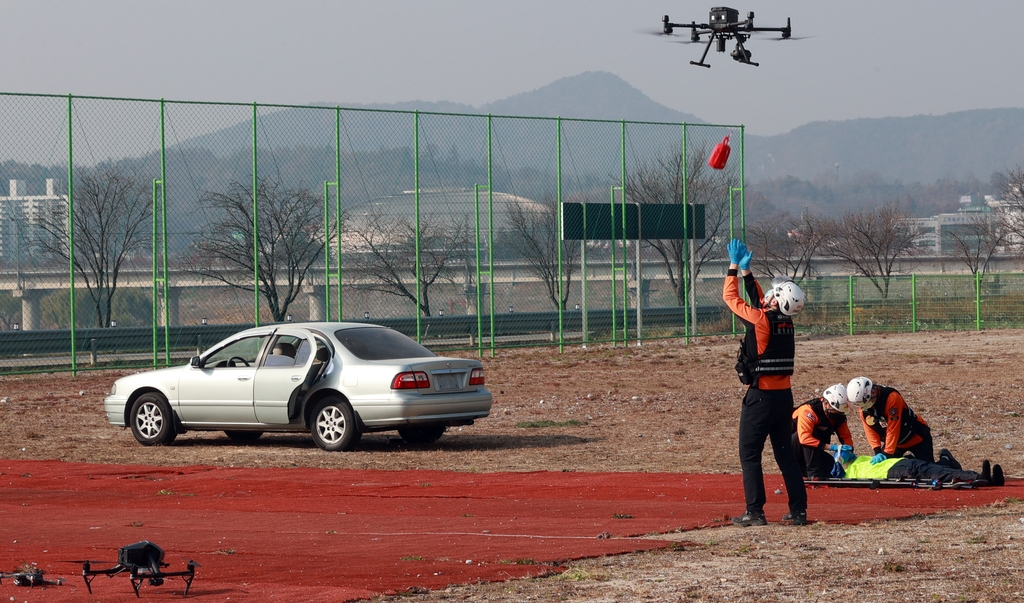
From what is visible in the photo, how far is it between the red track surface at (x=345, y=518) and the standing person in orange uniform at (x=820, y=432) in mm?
367

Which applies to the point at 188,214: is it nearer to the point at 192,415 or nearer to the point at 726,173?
the point at 192,415

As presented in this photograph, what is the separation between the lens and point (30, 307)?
2544 cm

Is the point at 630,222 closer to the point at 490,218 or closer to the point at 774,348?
the point at 490,218

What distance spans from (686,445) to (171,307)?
15.3 metres

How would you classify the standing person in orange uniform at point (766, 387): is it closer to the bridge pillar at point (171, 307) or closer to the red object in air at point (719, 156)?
the red object in air at point (719, 156)

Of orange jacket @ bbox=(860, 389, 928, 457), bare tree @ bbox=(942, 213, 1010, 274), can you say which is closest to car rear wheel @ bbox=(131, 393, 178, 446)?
orange jacket @ bbox=(860, 389, 928, 457)

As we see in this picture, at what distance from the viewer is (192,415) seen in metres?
15.9

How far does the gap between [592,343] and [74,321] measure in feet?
44.2

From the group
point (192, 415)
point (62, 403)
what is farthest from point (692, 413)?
point (62, 403)

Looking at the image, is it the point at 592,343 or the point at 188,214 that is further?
the point at 592,343

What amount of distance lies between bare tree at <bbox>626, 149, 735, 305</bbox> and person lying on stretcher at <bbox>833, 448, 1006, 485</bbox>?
22.6 meters

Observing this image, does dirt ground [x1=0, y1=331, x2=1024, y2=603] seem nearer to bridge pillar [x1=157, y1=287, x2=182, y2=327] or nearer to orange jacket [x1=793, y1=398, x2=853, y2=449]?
orange jacket [x1=793, y1=398, x2=853, y2=449]

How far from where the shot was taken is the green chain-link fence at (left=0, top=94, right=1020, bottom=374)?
25969 millimetres

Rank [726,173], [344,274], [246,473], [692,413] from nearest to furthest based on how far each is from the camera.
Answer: [246,473], [692,413], [344,274], [726,173]
